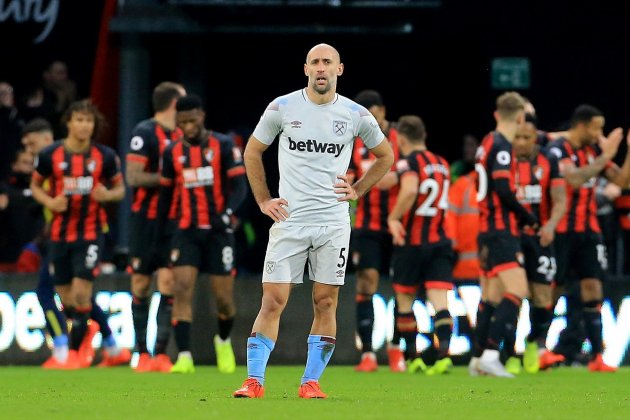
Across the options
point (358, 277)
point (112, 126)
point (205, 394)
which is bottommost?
point (205, 394)

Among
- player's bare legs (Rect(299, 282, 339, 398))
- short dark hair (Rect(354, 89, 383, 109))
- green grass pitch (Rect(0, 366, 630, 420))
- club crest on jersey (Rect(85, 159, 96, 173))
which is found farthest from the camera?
club crest on jersey (Rect(85, 159, 96, 173))

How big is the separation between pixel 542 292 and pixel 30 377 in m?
4.44

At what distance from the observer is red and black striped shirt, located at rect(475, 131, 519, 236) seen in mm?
13531

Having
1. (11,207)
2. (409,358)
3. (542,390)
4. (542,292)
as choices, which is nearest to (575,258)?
(542,292)

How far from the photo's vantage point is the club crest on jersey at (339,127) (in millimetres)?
10375

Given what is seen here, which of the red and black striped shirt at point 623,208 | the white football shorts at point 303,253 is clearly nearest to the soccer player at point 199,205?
the white football shorts at point 303,253

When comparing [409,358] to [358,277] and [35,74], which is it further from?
[35,74]

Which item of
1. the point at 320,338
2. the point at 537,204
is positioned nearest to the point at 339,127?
the point at 320,338

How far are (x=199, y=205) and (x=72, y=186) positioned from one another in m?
1.40

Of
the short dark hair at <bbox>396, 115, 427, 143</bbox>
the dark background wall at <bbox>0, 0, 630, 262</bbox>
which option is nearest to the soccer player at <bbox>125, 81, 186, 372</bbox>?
the short dark hair at <bbox>396, 115, 427, 143</bbox>

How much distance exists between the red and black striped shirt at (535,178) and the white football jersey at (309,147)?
4.15 meters

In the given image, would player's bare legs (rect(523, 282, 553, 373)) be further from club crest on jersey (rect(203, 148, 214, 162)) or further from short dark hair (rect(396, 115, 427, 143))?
club crest on jersey (rect(203, 148, 214, 162))

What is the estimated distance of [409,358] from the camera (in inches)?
576

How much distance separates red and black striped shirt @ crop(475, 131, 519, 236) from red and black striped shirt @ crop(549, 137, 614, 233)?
1.37 metres
